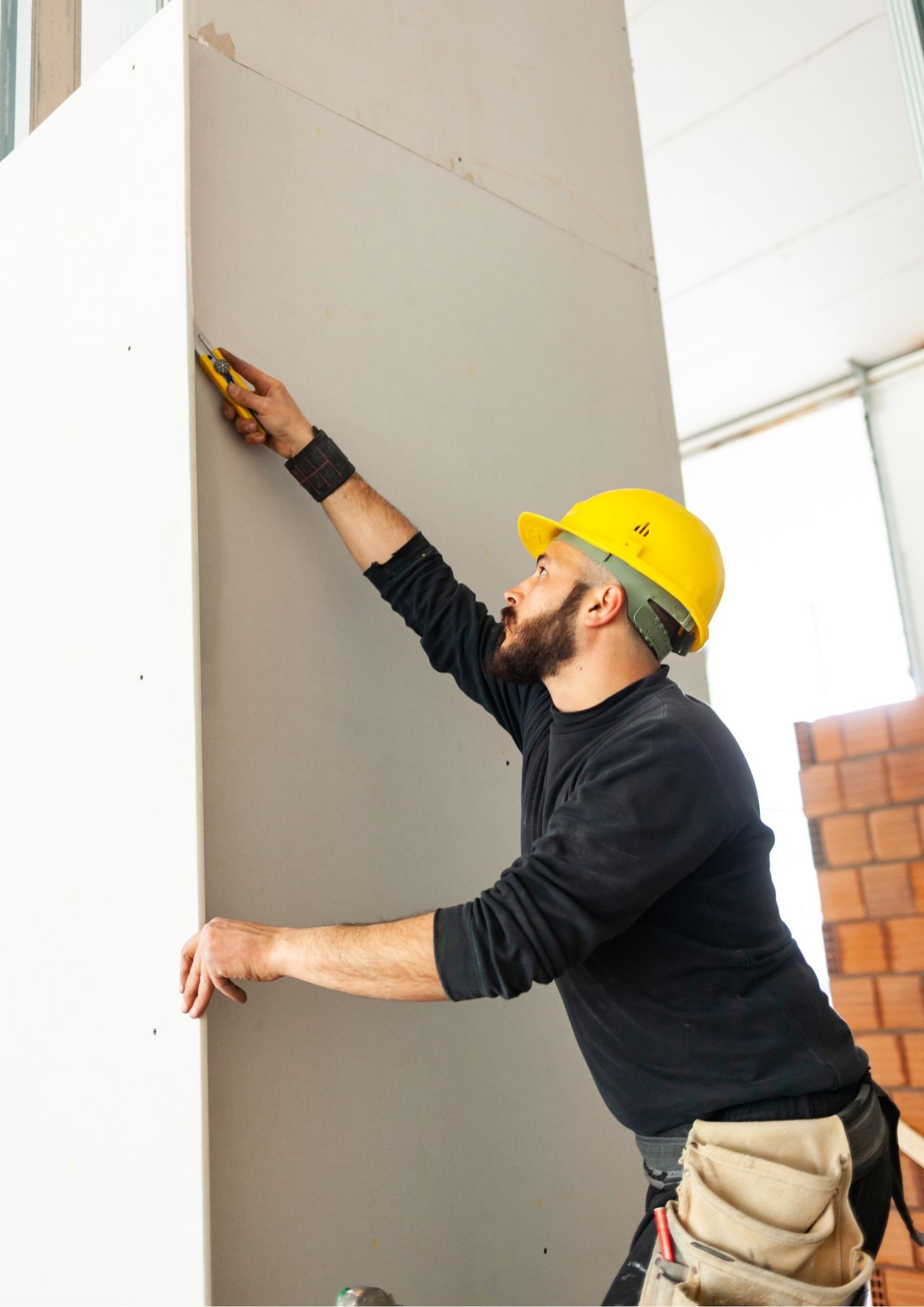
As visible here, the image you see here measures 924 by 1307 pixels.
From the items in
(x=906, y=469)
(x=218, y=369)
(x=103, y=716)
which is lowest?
(x=103, y=716)

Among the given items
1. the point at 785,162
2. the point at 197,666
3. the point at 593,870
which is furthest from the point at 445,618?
the point at 785,162

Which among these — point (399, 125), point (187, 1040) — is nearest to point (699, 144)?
point (399, 125)

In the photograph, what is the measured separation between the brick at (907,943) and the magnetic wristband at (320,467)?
221 centimetres

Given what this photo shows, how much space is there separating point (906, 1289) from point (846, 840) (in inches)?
44.2

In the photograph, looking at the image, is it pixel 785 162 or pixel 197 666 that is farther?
pixel 785 162

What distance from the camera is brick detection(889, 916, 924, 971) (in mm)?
3191

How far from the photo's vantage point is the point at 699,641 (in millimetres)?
1842

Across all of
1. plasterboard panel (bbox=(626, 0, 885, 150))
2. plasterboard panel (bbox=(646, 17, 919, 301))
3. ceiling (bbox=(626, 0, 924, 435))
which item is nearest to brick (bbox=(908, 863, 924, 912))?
ceiling (bbox=(626, 0, 924, 435))

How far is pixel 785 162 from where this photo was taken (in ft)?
15.0

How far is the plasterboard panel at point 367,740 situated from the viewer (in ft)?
5.09

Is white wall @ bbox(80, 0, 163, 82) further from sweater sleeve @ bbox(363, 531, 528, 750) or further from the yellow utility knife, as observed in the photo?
sweater sleeve @ bbox(363, 531, 528, 750)

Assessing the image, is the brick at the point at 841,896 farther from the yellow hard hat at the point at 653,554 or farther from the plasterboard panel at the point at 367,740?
the yellow hard hat at the point at 653,554

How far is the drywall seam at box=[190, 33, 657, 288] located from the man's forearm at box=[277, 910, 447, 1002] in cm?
133

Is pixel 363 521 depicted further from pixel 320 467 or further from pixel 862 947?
pixel 862 947
